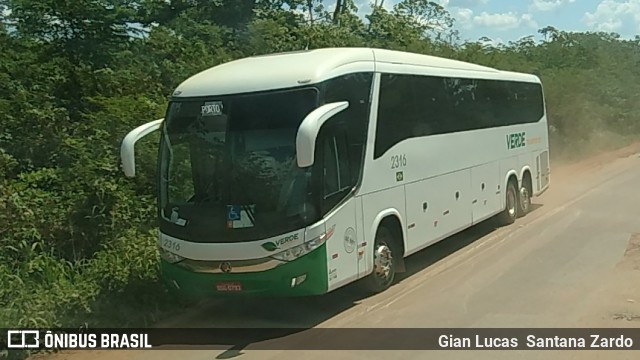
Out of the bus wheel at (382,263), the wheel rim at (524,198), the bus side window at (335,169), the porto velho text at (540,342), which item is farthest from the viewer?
the wheel rim at (524,198)

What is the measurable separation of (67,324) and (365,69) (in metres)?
4.61

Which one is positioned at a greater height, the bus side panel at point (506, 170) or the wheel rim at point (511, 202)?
the bus side panel at point (506, 170)

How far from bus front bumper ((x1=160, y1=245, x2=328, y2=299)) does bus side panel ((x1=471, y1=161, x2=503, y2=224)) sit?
18.0 ft

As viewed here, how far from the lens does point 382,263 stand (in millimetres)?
9844

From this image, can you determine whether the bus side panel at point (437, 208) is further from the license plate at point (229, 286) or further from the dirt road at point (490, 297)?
the license plate at point (229, 286)

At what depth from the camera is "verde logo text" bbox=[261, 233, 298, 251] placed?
26.8 feet

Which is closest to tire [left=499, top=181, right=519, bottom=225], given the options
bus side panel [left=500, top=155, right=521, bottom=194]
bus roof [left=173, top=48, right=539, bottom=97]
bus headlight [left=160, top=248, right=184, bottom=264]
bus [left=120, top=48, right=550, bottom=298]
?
bus side panel [left=500, top=155, right=521, bottom=194]

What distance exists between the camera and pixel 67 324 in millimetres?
8336

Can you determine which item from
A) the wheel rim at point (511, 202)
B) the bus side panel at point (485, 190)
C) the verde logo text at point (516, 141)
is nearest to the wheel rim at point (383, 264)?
the bus side panel at point (485, 190)

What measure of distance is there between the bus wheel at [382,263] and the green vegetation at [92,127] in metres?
2.58

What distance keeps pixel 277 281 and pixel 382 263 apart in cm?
203

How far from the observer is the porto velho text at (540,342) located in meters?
7.23

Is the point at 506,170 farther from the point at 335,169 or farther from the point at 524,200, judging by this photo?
the point at 335,169

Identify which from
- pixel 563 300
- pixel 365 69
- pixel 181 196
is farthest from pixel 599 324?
pixel 181 196
